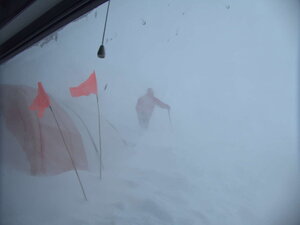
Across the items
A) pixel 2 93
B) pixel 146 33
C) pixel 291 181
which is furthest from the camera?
pixel 2 93

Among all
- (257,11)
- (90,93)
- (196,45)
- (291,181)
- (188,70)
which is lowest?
(291,181)

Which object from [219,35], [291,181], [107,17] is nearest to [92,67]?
Answer: [107,17]

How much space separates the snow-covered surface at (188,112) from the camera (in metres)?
0.88

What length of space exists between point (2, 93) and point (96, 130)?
89 cm

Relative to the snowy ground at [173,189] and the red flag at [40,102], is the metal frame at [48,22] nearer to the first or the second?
the red flag at [40,102]

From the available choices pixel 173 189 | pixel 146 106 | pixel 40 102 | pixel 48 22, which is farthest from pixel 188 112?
pixel 40 102

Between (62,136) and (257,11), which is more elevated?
(257,11)

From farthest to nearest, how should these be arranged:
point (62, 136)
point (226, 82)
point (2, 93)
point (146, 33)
→ point (2, 93), point (62, 136), point (146, 33), point (226, 82)

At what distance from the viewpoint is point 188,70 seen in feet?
3.35

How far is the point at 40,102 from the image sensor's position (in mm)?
1362

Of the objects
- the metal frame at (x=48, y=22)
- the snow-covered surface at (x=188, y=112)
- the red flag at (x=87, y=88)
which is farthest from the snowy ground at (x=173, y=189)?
the metal frame at (x=48, y=22)

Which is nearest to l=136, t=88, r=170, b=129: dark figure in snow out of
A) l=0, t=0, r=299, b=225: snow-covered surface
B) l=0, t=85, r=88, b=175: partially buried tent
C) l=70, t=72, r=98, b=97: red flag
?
l=0, t=0, r=299, b=225: snow-covered surface

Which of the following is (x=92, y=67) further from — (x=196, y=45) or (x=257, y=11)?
(x=257, y=11)

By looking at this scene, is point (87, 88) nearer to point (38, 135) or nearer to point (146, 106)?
point (146, 106)
